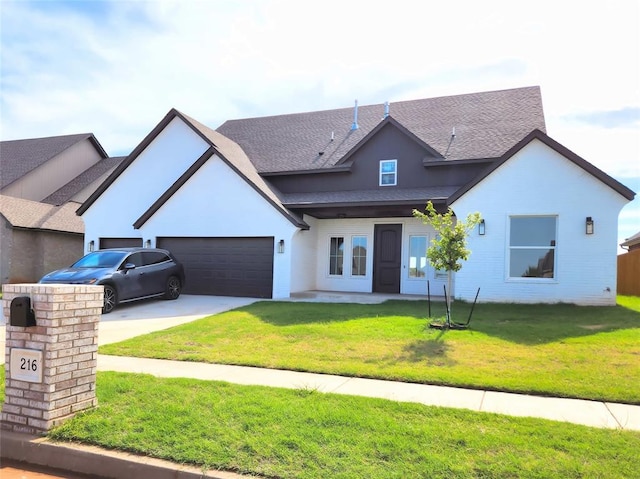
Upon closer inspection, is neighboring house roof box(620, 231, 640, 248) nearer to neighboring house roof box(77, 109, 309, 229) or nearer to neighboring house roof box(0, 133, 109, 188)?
neighboring house roof box(77, 109, 309, 229)

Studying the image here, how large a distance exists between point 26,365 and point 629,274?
22.4m

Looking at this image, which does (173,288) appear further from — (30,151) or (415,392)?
(30,151)

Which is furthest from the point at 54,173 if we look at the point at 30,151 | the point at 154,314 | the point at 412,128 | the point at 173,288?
the point at 412,128

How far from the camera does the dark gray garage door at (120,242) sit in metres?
18.3

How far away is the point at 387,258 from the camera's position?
1667 cm

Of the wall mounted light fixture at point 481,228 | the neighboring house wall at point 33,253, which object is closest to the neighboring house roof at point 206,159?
the neighboring house wall at point 33,253

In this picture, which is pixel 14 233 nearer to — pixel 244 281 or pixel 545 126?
pixel 244 281

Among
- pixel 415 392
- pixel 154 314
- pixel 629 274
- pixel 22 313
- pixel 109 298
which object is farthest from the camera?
pixel 629 274

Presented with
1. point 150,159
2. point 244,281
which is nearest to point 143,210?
point 150,159

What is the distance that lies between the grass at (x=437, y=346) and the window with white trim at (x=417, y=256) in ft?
15.4

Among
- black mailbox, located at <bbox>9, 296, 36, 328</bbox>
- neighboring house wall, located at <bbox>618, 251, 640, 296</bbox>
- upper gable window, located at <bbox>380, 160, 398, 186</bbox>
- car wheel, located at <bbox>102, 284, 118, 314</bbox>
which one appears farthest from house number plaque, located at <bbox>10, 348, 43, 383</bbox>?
neighboring house wall, located at <bbox>618, 251, 640, 296</bbox>

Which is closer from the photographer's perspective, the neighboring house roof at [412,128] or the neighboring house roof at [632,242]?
the neighboring house roof at [412,128]

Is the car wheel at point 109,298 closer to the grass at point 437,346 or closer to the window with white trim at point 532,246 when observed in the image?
the grass at point 437,346

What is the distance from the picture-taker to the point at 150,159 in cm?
1873
